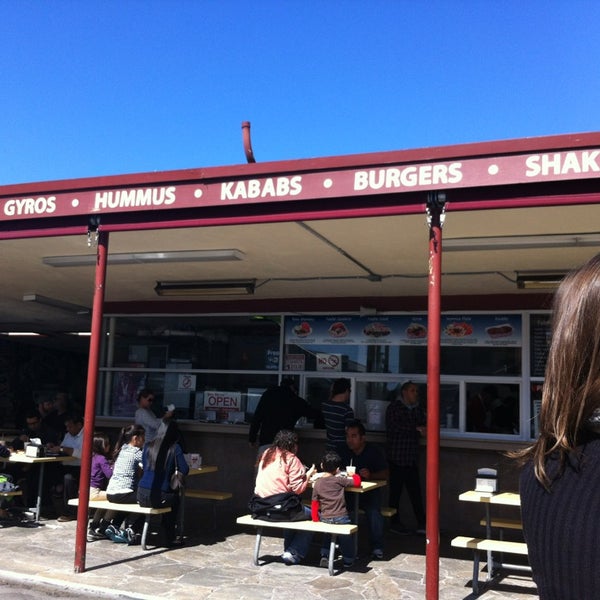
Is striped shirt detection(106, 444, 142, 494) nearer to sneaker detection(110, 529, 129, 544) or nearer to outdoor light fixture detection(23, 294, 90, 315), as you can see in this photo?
sneaker detection(110, 529, 129, 544)

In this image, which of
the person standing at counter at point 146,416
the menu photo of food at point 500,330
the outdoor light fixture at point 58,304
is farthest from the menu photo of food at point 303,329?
the outdoor light fixture at point 58,304

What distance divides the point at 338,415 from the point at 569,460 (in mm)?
7355

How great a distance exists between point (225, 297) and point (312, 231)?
169 inches

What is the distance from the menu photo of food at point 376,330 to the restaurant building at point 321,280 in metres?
0.02

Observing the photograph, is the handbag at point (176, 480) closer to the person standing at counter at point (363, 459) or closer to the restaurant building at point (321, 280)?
the restaurant building at point (321, 280)

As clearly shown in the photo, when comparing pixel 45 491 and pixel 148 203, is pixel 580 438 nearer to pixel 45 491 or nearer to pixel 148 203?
pixel 148 203

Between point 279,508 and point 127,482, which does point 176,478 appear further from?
point 279,508

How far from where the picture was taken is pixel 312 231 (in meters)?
6.41

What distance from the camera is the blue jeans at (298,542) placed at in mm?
6844

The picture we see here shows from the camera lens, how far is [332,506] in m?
6.64

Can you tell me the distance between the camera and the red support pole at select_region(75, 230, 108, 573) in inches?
244

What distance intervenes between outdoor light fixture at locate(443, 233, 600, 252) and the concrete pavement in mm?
3032

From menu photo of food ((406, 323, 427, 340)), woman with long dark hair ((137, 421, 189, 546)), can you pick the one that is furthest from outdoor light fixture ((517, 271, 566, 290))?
woman with long dark hair ((137, 421, 189, 546))

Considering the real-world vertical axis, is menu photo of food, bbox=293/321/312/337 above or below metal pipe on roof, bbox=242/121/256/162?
below
